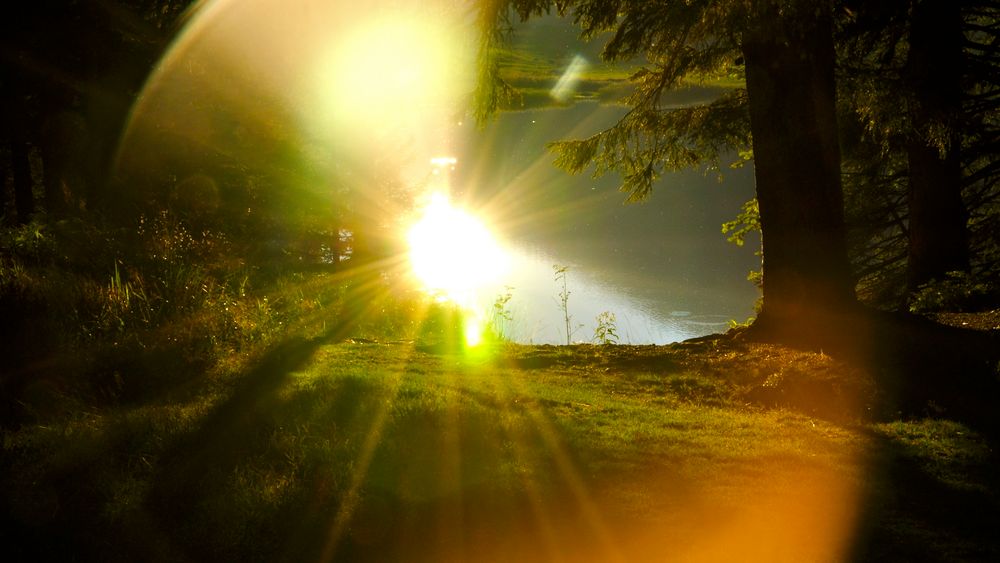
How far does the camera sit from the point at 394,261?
19344mm

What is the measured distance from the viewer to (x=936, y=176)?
481 inches

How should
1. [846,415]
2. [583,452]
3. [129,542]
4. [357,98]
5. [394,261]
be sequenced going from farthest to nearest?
[394,261] < [357,98] < [846,415] < [583,452] < [129,542]

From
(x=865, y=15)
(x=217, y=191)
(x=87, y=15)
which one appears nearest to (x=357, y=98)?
(x=217, y=191)

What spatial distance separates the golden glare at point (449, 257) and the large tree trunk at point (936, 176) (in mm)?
9199

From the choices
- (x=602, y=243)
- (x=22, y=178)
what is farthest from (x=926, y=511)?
(x=602, y=243)

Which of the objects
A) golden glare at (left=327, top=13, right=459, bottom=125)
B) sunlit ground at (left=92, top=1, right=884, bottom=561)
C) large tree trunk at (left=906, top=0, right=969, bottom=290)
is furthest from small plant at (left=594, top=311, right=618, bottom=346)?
golden glare at (left=327, top=13, right=459, bottom=125)

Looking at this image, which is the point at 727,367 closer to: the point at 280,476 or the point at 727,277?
the point at 280,476

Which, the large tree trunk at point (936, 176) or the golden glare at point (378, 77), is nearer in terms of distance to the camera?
the large tree trunk at point (936, 176)

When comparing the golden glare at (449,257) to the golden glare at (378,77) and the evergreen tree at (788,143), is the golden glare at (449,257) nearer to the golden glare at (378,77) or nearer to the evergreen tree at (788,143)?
the golden glare at (378,77)

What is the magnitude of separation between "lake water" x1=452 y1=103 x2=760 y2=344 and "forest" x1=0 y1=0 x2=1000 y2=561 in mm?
3915

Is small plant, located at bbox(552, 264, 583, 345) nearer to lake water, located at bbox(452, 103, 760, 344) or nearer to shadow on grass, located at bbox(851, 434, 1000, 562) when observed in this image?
lake water, located at bbox(452, 103, 760, 344)

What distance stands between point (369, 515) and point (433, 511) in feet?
1.18

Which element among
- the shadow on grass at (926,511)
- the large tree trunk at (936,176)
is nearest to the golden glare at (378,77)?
the large tree trunk at (936,176)

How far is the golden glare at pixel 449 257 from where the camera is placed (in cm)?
2022
